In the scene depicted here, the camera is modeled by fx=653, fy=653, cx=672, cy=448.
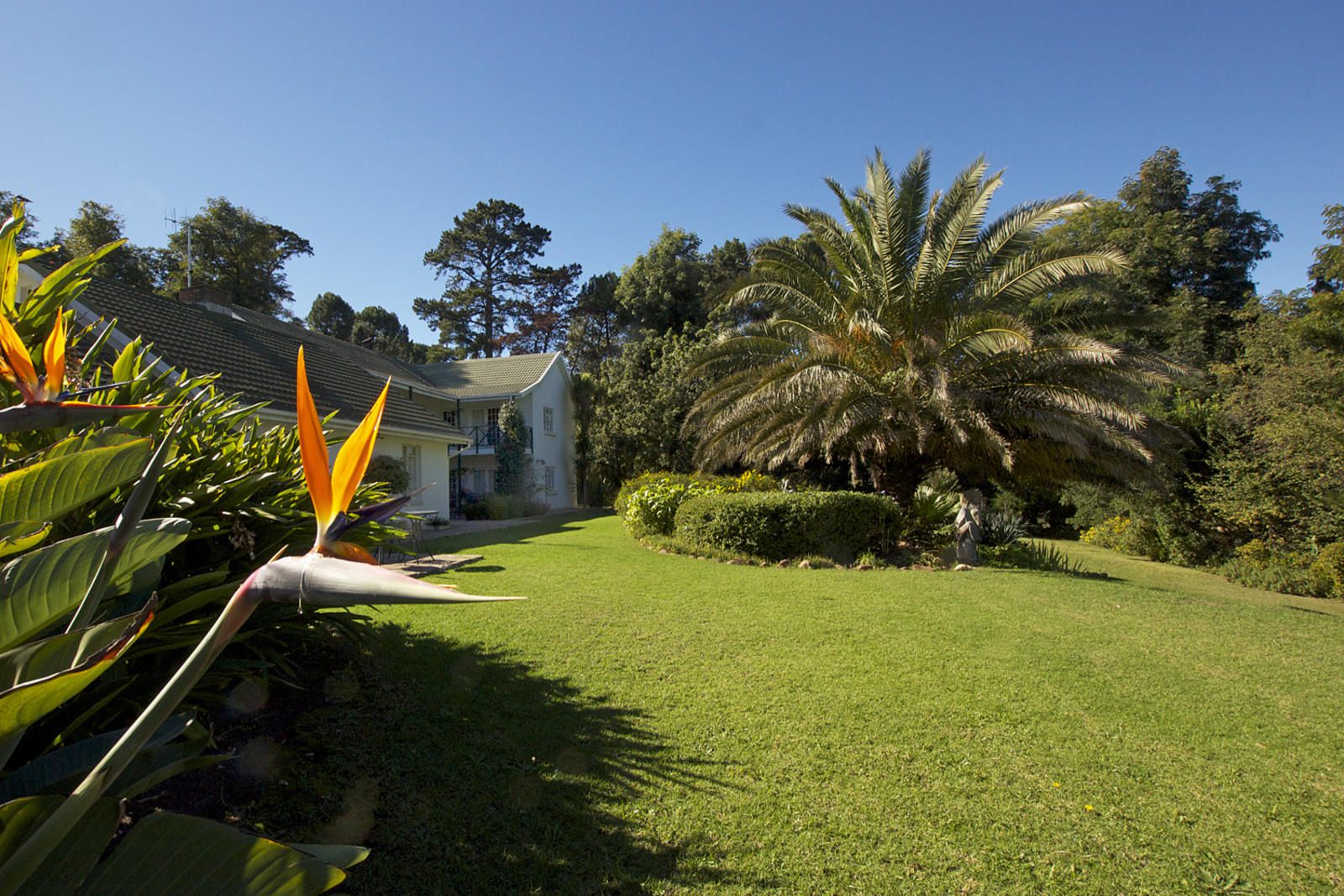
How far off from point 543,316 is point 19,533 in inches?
1716

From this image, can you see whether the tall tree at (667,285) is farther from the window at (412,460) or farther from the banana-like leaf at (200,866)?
the banana-like leaf at (200,866)

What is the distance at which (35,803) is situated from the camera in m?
1.04

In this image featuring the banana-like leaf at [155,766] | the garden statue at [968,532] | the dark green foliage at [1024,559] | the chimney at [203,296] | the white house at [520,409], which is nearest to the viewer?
the banana-like leaf at [155,766]

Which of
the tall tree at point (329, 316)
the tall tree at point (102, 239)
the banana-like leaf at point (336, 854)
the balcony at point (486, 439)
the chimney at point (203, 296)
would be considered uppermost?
the tall tree at point (329, 316)

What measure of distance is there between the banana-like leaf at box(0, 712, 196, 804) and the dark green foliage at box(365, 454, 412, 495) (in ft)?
39.9

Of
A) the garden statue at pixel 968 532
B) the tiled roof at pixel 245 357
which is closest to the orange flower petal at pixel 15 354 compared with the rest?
the tiled roof at pixel 245 357

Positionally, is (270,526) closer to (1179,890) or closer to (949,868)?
(949,868)

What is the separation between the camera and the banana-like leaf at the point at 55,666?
84cm

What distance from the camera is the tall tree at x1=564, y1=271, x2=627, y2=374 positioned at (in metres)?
43.1

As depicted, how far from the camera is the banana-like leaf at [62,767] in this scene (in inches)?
53.4

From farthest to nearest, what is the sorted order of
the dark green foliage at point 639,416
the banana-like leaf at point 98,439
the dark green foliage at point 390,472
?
1. the dark green foliage at point 639,416
2. the dark green foliage at point 390,472
3. the banana-like leaf at point 98,439

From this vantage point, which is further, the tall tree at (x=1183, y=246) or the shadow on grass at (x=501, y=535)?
the tall tree at (x=1183, y=246)

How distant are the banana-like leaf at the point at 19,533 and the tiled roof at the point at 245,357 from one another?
32.8 ft

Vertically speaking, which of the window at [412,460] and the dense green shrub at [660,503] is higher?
the window at [412,460]
